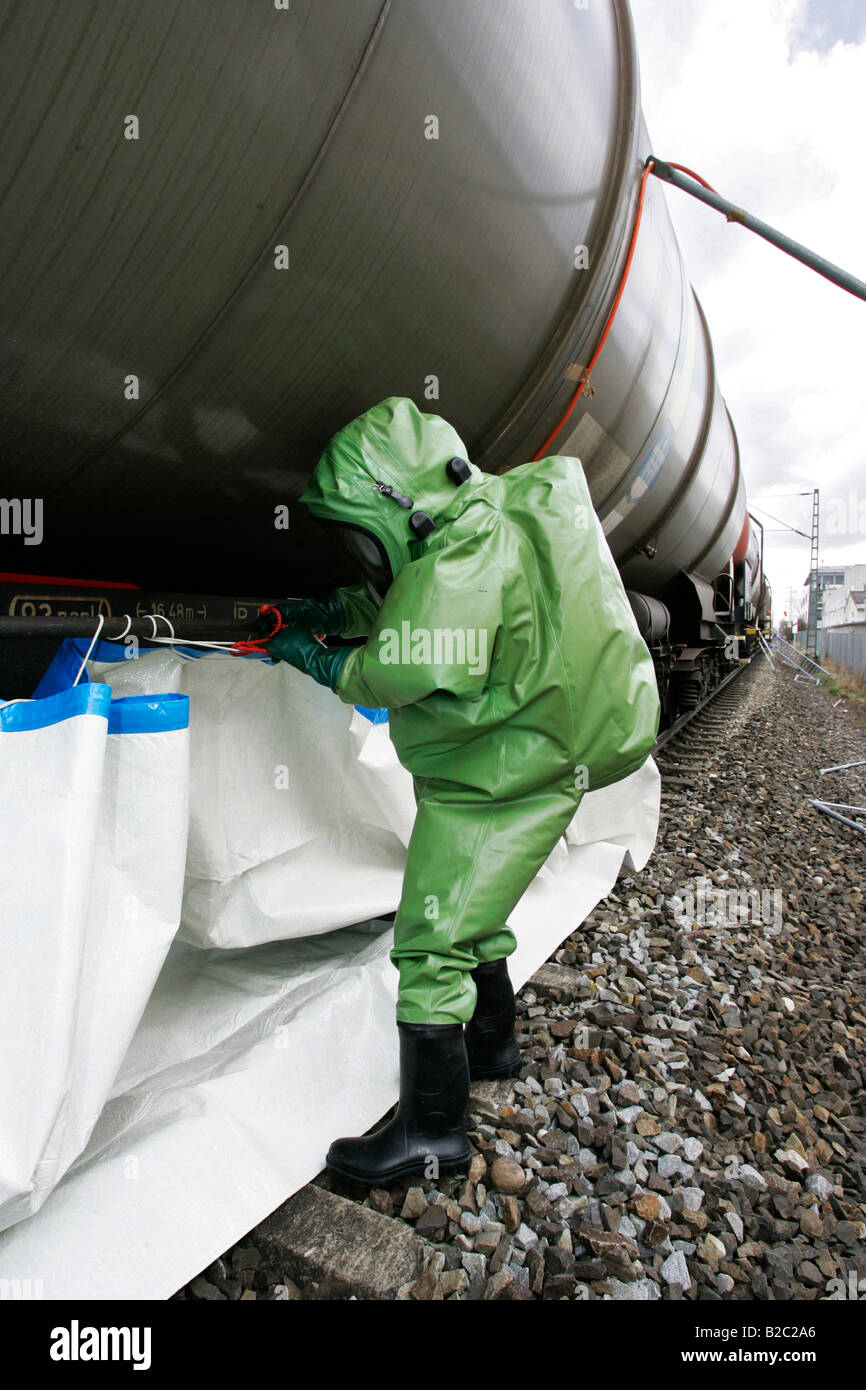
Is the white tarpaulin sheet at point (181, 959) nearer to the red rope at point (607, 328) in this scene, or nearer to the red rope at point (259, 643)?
the red rope at point (259, 643)

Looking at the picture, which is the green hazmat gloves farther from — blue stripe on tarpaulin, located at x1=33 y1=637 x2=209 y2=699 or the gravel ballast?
the gravel ballast

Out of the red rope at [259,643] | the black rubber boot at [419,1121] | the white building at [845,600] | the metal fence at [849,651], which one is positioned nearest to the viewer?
the black rubber boot at [419,1121]

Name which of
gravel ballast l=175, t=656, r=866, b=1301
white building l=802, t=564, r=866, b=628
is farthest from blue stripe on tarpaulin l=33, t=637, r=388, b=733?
white building l=802, t=564, r=866, b=628

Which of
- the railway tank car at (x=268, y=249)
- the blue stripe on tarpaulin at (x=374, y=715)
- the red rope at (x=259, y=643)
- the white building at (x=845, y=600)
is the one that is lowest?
the blue stripe on tarpaulin at (x=374, y=715)

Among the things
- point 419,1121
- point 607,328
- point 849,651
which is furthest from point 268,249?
point 849,651

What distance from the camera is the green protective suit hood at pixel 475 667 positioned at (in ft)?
5.08

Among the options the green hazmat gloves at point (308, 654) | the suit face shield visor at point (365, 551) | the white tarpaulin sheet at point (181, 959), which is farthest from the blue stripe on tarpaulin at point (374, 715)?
the suit face shield visor at point (365, 551)

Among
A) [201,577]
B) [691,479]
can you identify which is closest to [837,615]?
[691,479]

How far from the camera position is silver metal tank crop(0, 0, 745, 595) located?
112cm

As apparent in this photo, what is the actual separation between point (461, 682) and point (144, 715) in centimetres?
65

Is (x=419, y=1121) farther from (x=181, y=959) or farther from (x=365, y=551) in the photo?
(x=365, y=551)

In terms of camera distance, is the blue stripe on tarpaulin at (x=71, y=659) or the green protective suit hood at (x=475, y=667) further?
the blue stripe on tarpaulin at (x=71, y=659)

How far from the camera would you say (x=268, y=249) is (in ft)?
4.52

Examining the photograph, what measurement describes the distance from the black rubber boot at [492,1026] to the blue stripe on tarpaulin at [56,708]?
3.86 feet
